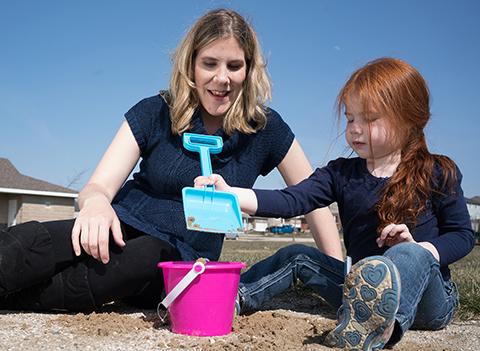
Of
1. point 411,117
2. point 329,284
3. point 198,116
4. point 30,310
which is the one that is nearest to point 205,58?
point 198,116

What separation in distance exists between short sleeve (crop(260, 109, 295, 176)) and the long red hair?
0.44 meters

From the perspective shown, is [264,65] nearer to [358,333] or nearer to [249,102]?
[249,102]

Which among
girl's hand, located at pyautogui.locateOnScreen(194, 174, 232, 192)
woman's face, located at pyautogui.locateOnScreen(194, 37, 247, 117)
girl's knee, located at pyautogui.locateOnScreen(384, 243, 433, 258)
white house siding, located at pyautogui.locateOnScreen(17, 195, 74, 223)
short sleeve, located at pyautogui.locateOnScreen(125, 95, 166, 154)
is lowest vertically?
white house siding, located at pyautogui.locateOnScreen(17, 195, 74, 223)

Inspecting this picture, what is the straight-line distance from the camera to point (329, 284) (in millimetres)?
2213

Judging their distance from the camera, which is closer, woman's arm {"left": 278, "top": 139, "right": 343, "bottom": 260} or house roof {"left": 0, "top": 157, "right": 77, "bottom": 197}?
woman's arm {"left": 278, "top": 139, "right": 343, "bottom": 260}

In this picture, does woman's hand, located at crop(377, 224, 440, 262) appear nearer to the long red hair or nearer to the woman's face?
the long red hair

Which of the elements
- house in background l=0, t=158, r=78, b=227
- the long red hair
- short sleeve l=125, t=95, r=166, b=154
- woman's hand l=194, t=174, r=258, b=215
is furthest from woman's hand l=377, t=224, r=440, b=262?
house in background l=0, t=158, r=78, b=227

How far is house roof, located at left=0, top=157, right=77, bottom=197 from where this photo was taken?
680 inches

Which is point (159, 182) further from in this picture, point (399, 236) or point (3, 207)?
point (3, 207)

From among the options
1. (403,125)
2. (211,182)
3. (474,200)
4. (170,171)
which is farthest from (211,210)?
(474,200)

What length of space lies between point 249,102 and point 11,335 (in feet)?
4.34

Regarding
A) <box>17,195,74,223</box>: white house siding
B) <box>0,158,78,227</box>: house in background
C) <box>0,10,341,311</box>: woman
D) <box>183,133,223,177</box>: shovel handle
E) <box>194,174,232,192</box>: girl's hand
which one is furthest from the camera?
<box>17,195,74,223</box>: white house siding

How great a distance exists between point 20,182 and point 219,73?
55.5ft

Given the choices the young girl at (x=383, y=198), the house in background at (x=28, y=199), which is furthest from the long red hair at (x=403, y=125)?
the house in background at (x=28, y=199)
